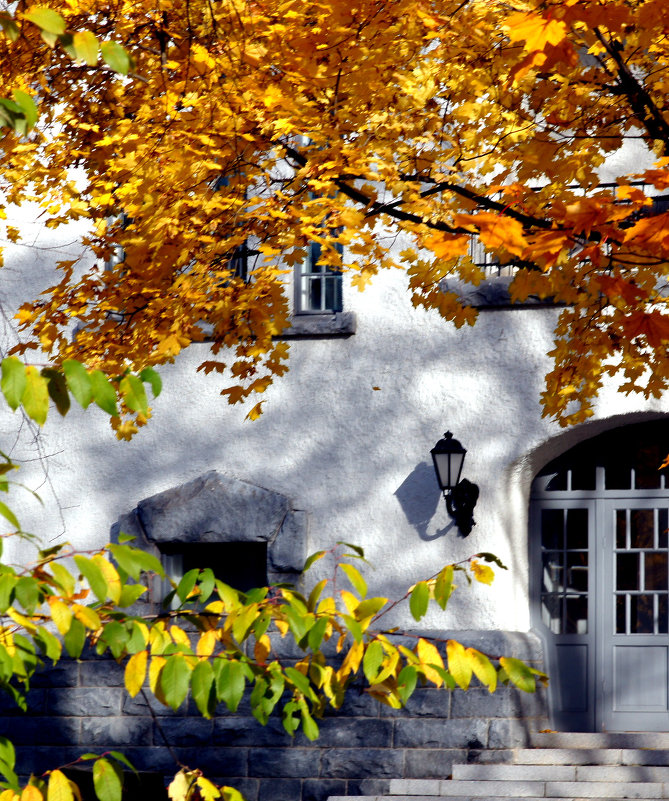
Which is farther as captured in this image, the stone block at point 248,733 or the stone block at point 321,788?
the stone block at point 248,733

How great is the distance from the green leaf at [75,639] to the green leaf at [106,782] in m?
0.23

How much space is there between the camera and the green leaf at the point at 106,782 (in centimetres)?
227

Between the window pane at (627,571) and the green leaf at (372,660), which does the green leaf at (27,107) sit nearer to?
the green leaf at (372,660)

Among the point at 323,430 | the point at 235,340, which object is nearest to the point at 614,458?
the point at 323,430

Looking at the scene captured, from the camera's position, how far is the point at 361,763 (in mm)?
8844

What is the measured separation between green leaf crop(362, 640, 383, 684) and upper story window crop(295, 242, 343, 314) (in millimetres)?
7500

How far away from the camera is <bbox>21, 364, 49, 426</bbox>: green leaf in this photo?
2098 mm

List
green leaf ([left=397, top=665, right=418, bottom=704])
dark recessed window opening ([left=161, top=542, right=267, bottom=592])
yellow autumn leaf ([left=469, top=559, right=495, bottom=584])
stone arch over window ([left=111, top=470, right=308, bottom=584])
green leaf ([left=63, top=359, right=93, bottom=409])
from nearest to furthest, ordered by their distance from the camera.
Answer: green leaf ([left=63, top=359, right=93, bottom=409]), green leaf ([left=397, top=665, right=418, bottom=704]), yellow autumn leaf ([left=469, top=559, right=495, bottom=584]), stone arch over window ([left=111, top=470, right=308, bottom=584]), dark recessed window opening ([left=161, top=542, right=267, bottom=592])

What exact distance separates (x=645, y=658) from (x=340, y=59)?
20.2 ft

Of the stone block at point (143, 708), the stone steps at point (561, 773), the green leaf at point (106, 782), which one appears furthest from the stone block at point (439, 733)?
the green leaf at point (106, 782)

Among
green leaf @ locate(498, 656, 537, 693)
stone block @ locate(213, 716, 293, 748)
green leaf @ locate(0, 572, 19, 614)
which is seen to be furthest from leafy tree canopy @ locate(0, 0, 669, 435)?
stone block @ locate(213, 716, 293, 748)

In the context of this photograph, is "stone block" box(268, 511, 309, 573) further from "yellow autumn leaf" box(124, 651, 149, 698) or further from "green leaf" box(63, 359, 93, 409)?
"green leaf" box(63, 359, 93, 409)

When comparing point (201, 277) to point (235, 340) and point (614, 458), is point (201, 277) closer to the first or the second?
point (235, 340)

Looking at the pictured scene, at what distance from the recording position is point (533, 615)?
9.55 meters
